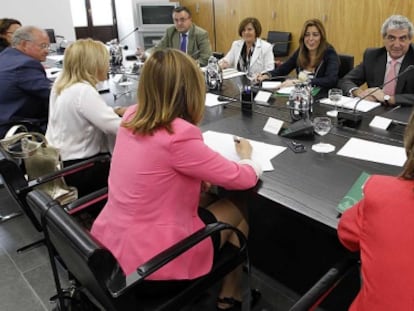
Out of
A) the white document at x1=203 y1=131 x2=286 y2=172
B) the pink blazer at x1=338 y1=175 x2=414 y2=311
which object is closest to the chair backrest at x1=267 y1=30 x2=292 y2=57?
the white document at x1=203 y1=131 x2=286 y2=172

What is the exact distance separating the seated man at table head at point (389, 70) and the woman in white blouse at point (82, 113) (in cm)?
152

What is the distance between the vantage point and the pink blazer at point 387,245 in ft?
2.53

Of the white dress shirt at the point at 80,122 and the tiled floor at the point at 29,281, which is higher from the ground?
the white dress shirt at the point at 80,122

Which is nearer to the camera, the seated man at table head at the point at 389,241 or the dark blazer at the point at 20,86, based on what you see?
the seated man at table head at the point at 389,241

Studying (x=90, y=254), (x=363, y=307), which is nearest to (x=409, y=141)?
(x=363, y=307)

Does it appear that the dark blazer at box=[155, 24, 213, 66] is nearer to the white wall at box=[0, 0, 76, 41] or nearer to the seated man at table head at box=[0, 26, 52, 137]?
the seated man at table head at box=[0, 26, 52, 137]

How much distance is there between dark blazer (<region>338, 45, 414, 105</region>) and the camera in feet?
8.25

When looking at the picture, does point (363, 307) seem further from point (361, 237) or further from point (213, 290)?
point (213, 290)

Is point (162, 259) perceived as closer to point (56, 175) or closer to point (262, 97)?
point (56, 175)

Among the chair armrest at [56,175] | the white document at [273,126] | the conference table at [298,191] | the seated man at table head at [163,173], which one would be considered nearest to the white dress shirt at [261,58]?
the conference table at [298,191]

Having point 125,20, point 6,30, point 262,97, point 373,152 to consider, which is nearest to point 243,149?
point 373,152

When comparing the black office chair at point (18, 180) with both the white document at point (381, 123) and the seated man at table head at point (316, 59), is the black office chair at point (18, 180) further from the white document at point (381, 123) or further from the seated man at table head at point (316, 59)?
the seated man at table head at point (316, 59)

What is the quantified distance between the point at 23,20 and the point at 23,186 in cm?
532

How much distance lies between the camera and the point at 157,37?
22.1 feet
